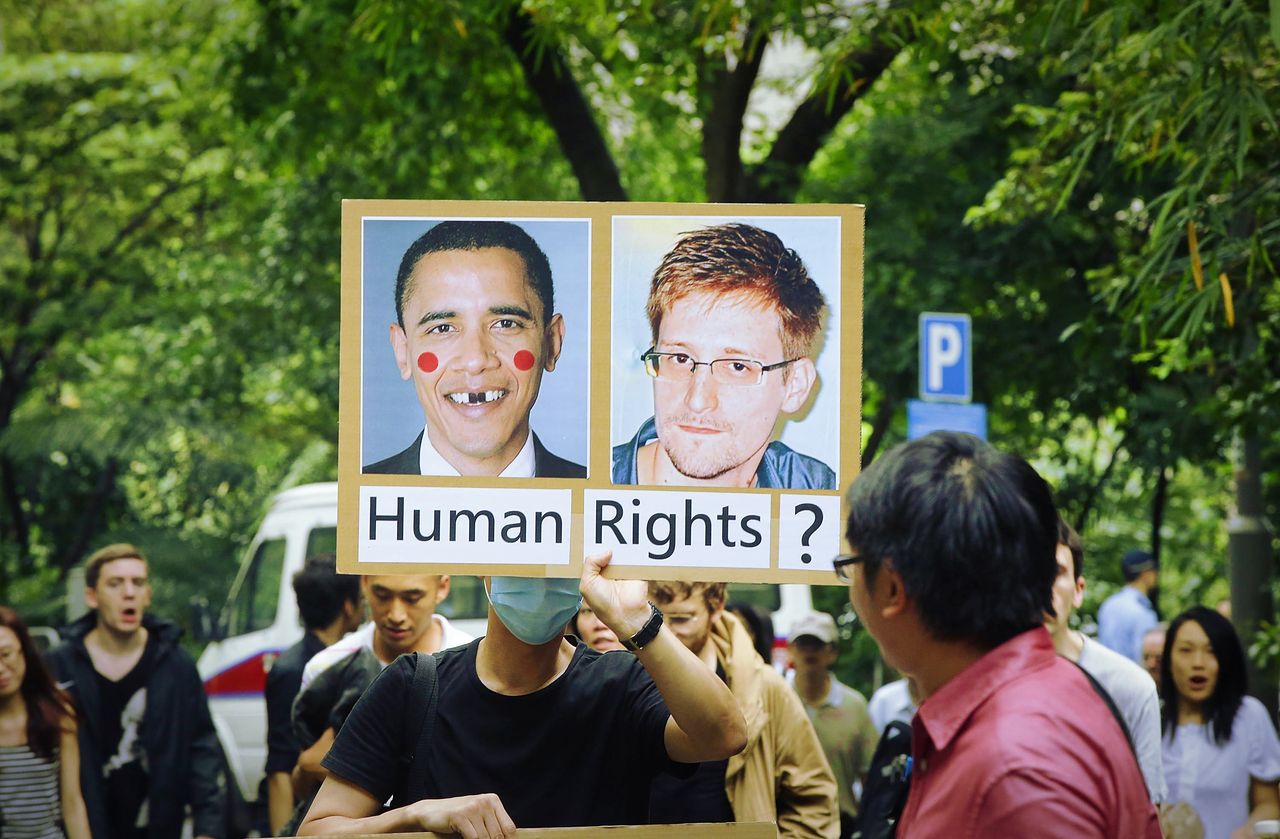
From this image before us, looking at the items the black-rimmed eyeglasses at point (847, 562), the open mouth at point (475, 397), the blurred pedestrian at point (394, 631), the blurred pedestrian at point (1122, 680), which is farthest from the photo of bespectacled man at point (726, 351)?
the blurred pedestrian at point (394, 631)

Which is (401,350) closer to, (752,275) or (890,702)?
(752,275)

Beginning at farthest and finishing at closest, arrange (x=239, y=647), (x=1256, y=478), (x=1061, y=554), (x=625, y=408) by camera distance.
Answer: (x=239, y=647) < (x=1256, y=478) < (x=1061, y=554) < (x=625, y=408)

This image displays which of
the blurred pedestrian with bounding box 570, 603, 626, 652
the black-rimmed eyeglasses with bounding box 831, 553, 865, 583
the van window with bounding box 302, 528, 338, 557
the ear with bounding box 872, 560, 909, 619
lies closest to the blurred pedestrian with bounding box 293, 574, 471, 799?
the blurred pedestrian with bounding box 570, 603, 626, 652

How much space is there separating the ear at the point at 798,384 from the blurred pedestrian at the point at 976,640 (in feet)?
3.58

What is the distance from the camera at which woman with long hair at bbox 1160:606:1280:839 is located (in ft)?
20.5

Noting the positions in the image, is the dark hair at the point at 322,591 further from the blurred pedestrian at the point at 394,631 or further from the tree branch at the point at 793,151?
the tree branch at the point at 793,151

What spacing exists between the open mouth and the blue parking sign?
22.4ft

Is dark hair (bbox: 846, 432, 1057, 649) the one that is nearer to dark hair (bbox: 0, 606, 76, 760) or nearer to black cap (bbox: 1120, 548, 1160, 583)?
dark hair (bbox: 0, 606, 76, 760)

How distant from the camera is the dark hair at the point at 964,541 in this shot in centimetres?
233

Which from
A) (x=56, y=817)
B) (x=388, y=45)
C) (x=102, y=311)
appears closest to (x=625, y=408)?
(x=56, y=817)

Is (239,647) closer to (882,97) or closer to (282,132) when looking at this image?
(282,132)

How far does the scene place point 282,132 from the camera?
11930 mm

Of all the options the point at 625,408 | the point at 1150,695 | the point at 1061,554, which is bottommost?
the point at 1150,695

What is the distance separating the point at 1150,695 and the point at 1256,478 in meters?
6.85
